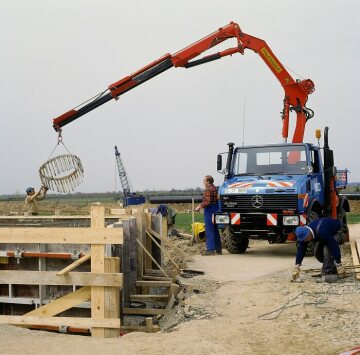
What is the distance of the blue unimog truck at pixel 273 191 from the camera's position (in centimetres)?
1212

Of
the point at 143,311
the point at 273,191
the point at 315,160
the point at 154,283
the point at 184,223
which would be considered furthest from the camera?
the point at 184,223

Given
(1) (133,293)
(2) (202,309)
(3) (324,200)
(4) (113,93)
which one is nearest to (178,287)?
(1) (133,293)

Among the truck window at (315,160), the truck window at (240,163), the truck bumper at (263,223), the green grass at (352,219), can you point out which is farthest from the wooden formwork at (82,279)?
the green grass at (352,219)

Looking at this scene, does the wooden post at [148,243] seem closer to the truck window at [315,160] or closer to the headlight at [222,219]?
the headlight at [222,219]

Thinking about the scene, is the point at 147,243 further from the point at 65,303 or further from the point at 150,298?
the point at 65,303

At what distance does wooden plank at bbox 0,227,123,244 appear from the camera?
7266 millimetres

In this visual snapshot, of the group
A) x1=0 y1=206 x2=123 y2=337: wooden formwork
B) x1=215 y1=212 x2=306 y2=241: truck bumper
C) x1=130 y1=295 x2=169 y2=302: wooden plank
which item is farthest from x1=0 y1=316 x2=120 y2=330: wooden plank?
x1=215 y1=212 x2=306 y2=241: truck bumper

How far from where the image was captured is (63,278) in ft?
24.6

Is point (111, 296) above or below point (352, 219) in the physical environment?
above

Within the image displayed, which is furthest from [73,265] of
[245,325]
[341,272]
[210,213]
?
[210,213]

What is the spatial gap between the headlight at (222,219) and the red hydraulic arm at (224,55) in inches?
138

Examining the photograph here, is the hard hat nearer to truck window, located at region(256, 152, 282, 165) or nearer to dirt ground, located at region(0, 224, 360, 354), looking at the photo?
dirt ground, located at region(0, 224, 360, 354)

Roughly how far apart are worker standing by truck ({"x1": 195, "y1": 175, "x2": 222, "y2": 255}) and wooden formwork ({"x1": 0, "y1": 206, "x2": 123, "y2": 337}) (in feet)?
19.8

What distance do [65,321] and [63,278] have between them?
591mm
